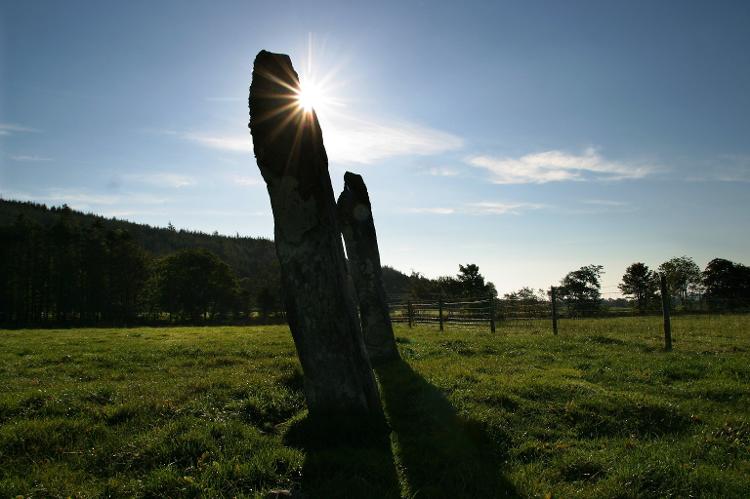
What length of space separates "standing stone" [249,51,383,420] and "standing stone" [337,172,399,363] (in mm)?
5246

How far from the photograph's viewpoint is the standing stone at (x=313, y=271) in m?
6.32

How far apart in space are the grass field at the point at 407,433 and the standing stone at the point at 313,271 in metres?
0.67

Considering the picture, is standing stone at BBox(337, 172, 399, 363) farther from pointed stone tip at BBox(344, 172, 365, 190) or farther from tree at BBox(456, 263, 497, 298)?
tree at BBox(456, 263, 497, 298)

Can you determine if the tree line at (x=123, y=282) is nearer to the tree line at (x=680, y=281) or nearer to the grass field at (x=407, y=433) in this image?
the tree line at (x=680, y=281)

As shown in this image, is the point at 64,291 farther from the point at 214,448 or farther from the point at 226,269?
the point at 214,448

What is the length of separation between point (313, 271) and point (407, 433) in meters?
2.69

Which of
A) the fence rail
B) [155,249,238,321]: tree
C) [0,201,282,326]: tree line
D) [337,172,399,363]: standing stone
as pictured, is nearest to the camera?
[337,172,399,363]: standing stone

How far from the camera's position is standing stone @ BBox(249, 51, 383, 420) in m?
6.32

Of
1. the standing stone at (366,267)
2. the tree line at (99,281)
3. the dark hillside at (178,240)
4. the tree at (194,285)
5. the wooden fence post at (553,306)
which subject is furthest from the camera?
the dark hillside at (178,240)

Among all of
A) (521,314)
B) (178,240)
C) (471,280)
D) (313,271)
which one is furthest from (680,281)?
(178,240)

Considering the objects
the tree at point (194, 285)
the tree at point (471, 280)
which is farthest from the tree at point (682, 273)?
the tree at point (194, 285)

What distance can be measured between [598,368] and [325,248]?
7.42 meters

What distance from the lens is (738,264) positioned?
2628 inches

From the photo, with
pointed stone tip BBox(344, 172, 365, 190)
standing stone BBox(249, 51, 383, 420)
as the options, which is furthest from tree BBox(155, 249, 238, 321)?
standing stone BBox(249, 51, 383, 420)
